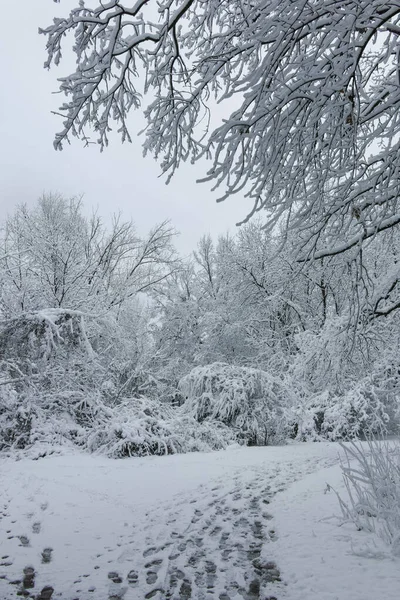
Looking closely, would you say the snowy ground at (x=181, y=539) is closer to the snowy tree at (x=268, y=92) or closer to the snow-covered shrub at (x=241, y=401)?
the snowy tree at (x=268, y=92)

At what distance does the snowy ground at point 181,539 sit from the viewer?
283 centimetres

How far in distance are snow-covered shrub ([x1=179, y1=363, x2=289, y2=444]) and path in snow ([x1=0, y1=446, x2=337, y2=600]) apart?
13.3 ft

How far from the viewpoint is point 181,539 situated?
3.82 metres

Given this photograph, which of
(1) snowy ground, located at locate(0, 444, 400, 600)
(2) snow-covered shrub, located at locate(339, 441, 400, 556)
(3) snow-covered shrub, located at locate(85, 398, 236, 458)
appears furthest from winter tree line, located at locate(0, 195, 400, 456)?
(1) snowy ground, located at locate(0, 444, 400, 600)

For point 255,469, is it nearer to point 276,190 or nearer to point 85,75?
point 276,190

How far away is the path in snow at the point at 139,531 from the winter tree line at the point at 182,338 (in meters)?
1.63

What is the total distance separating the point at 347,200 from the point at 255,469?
5.24m

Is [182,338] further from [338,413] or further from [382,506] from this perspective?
[382,506]

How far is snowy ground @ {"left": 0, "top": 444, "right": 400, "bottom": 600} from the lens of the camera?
9.29 ft

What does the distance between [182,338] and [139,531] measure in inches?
626

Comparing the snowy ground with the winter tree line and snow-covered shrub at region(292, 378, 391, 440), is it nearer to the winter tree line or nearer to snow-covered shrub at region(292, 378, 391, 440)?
the winter tree line

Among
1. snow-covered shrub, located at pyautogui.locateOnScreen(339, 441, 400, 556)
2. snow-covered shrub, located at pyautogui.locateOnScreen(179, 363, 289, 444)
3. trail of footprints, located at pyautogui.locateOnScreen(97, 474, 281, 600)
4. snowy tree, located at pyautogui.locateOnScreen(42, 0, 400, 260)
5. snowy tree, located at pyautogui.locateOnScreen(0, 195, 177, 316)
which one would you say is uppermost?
snowy tree, located at pyautogui.locateOnScreen(0, 195, 177, 316)

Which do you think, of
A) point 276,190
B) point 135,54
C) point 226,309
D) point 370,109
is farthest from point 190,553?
point 226,309

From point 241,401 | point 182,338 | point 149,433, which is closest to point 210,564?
point 149,433
